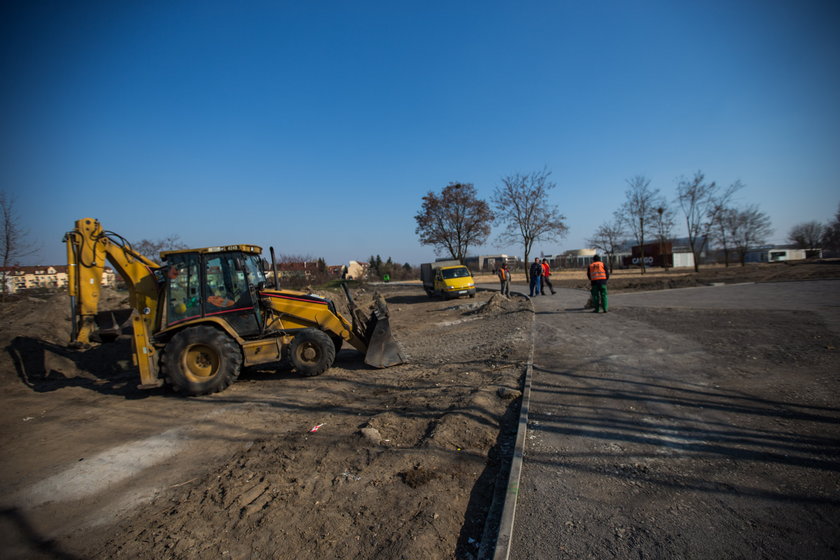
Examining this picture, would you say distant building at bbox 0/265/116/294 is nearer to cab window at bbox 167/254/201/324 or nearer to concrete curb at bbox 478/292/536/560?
cab window at bbox 167/254/201/324

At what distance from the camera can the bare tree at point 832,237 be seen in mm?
53812

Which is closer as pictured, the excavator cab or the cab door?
the excavator cab

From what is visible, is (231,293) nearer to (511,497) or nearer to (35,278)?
(511,497)

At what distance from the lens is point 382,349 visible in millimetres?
7883

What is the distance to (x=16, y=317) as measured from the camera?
11758mm

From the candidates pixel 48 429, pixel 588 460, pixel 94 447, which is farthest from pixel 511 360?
pixel 48 429

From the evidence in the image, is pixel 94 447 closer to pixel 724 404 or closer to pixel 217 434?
pixel 217 434

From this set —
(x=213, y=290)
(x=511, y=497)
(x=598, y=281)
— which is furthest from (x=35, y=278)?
(x=511, y=497)

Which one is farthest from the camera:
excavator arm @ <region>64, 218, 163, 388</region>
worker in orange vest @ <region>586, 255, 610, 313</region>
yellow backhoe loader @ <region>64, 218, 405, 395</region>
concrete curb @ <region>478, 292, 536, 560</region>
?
worker in orange vest @ <region>586, 255, 610, 313</region>

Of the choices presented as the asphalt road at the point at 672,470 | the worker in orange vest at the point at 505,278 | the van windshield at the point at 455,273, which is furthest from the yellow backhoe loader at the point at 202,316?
the van windshield at the point at 455,273

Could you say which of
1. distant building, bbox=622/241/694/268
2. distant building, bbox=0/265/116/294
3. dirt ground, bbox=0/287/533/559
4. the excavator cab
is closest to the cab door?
the excavator cab

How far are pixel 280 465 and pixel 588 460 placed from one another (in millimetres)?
3010

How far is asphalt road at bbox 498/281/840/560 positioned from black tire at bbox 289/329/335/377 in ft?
12.6

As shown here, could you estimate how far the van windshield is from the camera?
2353cm
